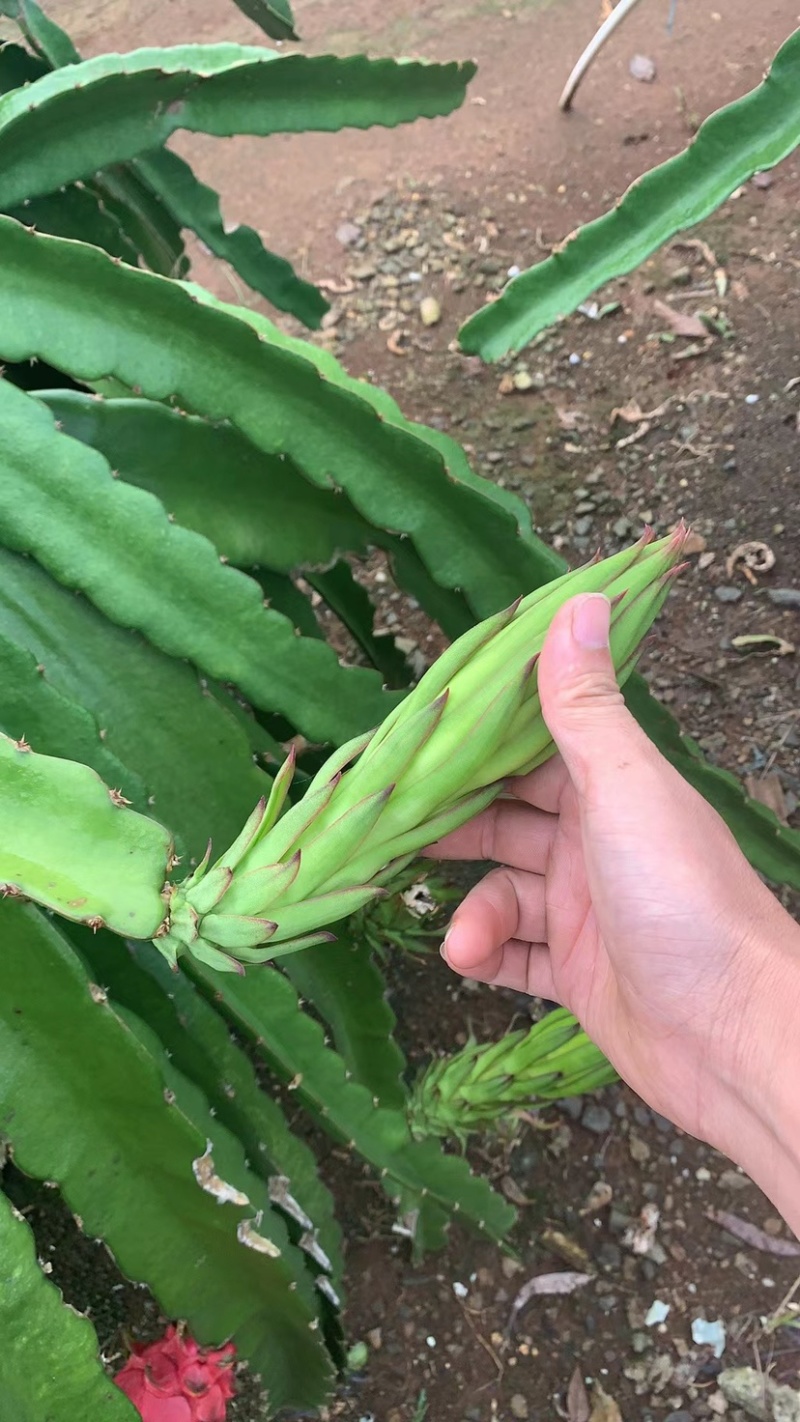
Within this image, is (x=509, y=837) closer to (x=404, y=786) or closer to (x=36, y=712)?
(x=404, y=786)

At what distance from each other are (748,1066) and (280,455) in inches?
31.6

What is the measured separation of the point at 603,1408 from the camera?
1350mm

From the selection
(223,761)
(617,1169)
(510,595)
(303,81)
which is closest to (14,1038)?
(223,761)

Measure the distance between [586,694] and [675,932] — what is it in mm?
245

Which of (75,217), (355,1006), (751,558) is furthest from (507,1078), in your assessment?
(75,217)

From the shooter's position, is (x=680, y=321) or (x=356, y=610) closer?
(x=356, y=610)

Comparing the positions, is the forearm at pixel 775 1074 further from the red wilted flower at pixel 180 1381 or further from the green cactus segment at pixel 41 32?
the green cactus segment at pixel 41 32

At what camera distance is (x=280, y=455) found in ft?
3.75

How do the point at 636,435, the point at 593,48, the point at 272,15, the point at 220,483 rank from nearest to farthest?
the point at 220,483
the point at 272,15
the point at 636,435
the point at 593,48

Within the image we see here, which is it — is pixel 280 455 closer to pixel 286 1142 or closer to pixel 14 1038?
pixel 14 1038

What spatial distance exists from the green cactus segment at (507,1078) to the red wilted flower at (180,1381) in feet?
1.21

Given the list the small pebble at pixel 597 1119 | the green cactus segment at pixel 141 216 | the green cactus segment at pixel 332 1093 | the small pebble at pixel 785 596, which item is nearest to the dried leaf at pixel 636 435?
the small pebble at pixel 785 596

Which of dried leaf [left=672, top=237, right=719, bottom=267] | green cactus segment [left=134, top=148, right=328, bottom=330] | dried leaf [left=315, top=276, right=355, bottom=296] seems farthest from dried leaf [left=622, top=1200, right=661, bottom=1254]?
dried leaf [left=315, top=276, right=355, bottom=296]

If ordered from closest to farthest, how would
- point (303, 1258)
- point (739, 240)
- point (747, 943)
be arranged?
point (747, 943) < point (303, 1258) < point (739, 240)
